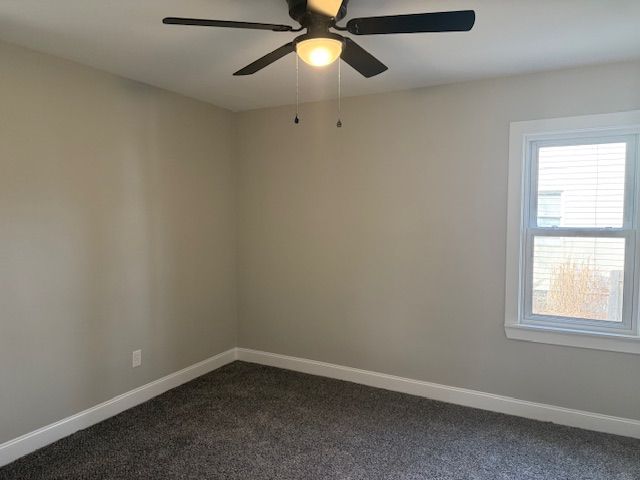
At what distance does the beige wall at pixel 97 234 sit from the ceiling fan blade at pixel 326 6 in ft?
5.98

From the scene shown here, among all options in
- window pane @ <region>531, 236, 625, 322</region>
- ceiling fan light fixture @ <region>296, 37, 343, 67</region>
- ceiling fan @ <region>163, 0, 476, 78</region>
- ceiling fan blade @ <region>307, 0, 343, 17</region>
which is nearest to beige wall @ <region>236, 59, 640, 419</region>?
window pane @ <region>531, 236, 625, 322</region>

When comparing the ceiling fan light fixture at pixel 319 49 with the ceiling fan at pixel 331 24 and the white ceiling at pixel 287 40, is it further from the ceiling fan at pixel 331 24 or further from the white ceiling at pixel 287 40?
the white ceiling at pixel 287 40

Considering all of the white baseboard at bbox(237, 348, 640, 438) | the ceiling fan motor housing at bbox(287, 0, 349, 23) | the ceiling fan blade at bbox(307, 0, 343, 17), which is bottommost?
the white baseboard at bbox(237, 348, 640, 438)

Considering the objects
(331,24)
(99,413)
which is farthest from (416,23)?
(99,413)

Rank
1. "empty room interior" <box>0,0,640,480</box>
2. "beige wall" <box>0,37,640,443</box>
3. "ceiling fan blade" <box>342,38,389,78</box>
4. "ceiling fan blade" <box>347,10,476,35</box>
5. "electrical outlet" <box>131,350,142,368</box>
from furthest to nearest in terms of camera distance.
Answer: "electrical outlet" <box>131,350,142,368</box>
"beige wall" <box>0,37,640,443</box>
"empty room interior" <box>0,0,640,480</box>
"ceiling fan blade" <box>342,38,389,78</box>
"ceiling fan blade" <box>347,10,476,35</box>

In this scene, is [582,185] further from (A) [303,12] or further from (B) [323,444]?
(B) [323,444]

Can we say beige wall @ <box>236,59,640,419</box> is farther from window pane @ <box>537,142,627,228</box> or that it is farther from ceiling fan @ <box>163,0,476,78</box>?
ceiling fan @ <box>163,0,476,78</box>

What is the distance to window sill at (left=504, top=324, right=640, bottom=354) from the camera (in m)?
2.66

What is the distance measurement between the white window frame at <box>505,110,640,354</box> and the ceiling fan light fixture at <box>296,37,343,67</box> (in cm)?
165

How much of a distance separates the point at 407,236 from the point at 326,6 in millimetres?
1958

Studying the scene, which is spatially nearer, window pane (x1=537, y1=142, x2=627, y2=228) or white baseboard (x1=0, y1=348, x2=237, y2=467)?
white baseboard (x1=0, y1=348, x2=237, y2=467)

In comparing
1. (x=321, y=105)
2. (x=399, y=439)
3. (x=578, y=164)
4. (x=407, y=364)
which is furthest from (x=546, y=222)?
(x=321, y=105)

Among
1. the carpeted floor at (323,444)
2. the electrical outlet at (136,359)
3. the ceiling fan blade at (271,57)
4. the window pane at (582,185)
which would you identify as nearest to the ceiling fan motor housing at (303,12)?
the ceiling fan blade at (271,57)

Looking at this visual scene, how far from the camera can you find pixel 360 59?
Result: 2031 millimetres
